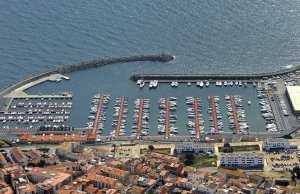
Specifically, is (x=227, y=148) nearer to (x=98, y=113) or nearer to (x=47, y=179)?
(x=98, y=113)

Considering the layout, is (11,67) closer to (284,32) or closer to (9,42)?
(9,42)

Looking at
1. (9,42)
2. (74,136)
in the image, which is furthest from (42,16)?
(74,136)

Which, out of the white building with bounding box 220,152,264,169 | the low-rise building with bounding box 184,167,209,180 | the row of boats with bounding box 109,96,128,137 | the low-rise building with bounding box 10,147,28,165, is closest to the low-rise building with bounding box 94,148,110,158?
the row of boats with bounding box 109,96,128,137

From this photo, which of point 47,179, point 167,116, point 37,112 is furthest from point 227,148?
point 37,112

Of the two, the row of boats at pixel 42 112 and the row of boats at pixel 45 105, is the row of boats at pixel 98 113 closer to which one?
the row of boats at pixel 45 105

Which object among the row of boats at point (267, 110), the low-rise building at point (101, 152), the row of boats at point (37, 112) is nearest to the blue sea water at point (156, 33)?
the row of boats at point (267, 110)
